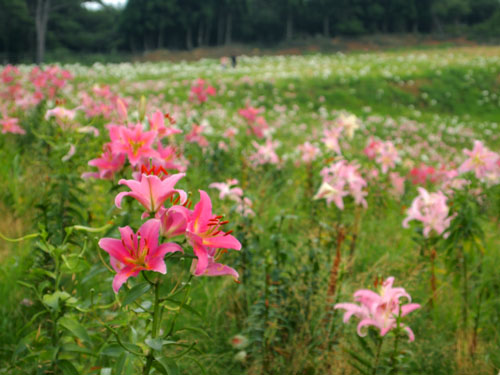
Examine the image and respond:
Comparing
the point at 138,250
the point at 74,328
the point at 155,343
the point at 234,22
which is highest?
the point at 234,22

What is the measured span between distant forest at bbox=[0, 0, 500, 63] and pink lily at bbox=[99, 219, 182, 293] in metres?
33.0

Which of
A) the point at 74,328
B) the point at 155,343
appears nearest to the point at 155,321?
the point at 155,343

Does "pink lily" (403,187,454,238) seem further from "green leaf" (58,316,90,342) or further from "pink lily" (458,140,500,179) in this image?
"green leaf" (58,316,90,342)

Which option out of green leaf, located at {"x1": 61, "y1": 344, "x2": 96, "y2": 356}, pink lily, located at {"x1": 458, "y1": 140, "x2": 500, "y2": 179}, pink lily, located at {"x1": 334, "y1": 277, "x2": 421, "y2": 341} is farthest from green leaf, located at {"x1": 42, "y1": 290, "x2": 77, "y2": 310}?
pink lily, located at {"x1": 458, "y1": 140, "x2": 500, "y2": 179}

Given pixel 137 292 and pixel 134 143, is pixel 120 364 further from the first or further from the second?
pixel 134 143

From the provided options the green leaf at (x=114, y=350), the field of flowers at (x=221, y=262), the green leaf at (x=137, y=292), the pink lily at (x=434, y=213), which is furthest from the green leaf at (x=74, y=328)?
the pink lily at (x=434, y=213)

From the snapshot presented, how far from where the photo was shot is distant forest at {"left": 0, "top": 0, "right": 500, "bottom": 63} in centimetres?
3306

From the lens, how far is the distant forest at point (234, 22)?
33062mm

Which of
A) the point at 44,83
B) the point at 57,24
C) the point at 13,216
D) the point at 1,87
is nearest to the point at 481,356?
the point at 13,216

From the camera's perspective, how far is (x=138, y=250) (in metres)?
0.82

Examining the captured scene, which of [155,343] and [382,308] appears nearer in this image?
[155,343]

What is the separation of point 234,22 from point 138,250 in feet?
126

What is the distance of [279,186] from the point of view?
4285 mm

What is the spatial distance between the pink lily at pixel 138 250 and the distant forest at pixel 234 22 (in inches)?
1299
